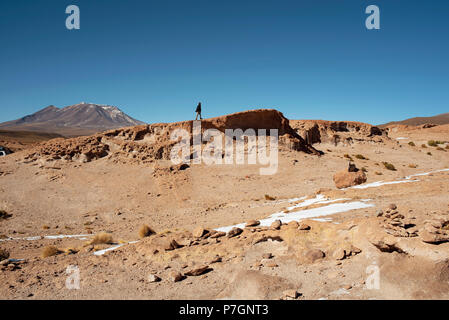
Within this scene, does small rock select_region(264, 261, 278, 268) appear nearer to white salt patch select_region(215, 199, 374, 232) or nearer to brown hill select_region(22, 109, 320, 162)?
white salt patch select_region(215, 199, 374, 232)

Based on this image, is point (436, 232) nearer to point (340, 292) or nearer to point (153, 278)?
point (340, 292)

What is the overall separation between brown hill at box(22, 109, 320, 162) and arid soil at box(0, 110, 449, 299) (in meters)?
0.10

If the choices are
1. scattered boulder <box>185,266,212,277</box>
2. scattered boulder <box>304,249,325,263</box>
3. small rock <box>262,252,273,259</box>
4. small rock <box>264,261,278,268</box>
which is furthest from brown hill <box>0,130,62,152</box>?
scattered boulder <box>304,249,325,263</box>

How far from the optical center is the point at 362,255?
454cm

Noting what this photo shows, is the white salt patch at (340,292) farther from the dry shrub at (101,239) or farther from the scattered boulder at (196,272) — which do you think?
the dry shrub at (101,239)

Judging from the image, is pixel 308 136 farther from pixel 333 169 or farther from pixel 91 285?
pixel 91 285

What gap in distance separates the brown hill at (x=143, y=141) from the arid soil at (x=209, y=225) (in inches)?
3.9

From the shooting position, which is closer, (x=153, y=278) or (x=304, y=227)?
(x=153, y=278)

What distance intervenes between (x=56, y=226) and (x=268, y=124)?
1532cm

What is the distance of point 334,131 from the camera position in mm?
30172

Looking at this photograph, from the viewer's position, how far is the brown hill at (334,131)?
2769 cm

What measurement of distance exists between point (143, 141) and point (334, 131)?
2051 cm

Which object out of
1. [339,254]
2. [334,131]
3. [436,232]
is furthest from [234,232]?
[334,131]
